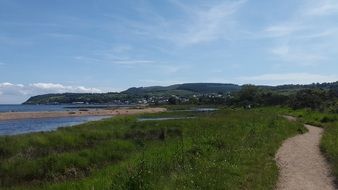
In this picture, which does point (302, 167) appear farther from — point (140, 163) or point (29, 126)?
point (29, 126)

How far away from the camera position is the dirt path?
14258 mm

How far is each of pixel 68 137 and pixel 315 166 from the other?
60.3 feet

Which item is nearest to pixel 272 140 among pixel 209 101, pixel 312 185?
pixel 312 185

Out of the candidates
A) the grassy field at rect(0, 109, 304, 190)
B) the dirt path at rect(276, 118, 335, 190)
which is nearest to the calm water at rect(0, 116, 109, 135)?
the grassy field at rect(0, 109, 304, 190)

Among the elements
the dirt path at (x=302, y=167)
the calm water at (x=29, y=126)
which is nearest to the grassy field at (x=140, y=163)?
the dirt path at (x=302, y=167)

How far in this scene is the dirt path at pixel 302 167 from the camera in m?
14.3

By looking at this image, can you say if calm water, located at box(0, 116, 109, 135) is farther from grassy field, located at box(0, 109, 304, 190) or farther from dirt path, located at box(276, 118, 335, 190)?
dirt path, located at box(276, 118, 335, 190)

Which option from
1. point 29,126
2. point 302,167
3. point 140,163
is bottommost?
point 29,126

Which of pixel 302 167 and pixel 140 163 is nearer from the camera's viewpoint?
pixel 140 163

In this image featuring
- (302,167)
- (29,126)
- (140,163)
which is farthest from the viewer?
(29,126)

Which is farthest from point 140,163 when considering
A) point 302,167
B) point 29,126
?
point 29,126

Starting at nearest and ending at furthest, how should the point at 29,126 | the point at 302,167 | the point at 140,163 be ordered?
the point at 140,163, the point at 302,167, the point at 29,126

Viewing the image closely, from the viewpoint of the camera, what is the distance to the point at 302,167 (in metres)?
17.5

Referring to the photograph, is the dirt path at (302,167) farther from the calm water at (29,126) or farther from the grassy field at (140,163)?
the calm water at (29,126)
